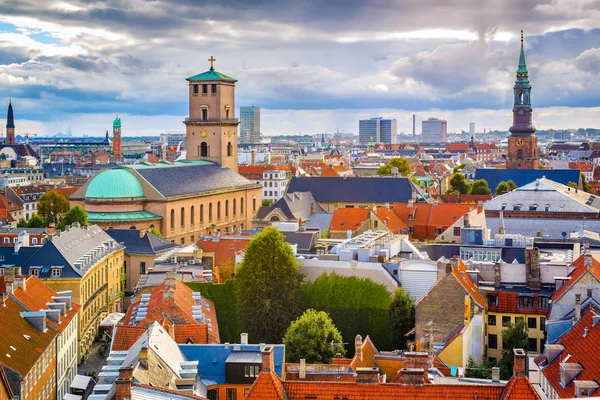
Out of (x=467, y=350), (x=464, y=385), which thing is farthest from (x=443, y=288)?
(x=464, y=385)

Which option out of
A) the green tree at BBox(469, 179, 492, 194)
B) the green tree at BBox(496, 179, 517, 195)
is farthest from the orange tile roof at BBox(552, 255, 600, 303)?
the green tree at BBox(469, 179, 492, 194)

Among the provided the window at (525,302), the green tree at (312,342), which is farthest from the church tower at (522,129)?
the green tree at (312,342)

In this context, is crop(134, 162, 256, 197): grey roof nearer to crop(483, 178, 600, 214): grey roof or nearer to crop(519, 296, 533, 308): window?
crop(483, 178, 600, 214): grey roof

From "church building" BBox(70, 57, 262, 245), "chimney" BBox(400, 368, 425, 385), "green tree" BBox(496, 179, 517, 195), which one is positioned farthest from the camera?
"green tree" BBox(496, 179, 517, 195)

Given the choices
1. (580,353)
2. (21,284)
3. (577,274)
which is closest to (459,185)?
(577,274)

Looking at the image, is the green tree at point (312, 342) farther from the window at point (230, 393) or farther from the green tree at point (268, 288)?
the window at point (230, 393)

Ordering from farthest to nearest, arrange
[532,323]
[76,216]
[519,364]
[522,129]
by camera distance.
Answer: [522,129]
[76,216]
[532,323]
[519,364]

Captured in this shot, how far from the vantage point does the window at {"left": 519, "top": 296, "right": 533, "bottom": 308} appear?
5189 centimetres

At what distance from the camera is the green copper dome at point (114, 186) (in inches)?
4102

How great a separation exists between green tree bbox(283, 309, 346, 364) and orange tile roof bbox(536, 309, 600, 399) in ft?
41.7

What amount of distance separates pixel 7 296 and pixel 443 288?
78.1ft

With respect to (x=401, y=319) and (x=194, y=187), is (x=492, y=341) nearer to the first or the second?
(x=401, y=319)

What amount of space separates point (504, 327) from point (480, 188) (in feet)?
326

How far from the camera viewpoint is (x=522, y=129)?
170 m
